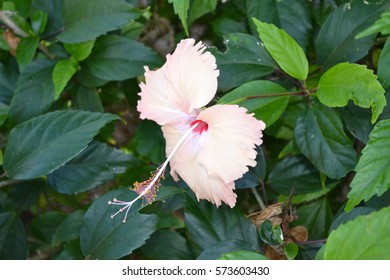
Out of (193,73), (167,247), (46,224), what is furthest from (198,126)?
(46,224)

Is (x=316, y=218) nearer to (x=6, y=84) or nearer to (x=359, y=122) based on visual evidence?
(x=359, y=122)

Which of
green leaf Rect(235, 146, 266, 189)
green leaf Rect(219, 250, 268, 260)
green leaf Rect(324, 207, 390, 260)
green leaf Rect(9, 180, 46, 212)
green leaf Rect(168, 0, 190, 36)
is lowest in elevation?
green leaf Rect(9, 180, 46, 212)

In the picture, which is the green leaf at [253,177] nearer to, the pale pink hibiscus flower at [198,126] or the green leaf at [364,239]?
the pale pink hibiscus flower at [198,126]

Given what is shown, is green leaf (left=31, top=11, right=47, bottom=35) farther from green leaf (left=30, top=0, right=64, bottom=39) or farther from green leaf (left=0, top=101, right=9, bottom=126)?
green leaf (left=0, top=101, right=9, bottom=126)

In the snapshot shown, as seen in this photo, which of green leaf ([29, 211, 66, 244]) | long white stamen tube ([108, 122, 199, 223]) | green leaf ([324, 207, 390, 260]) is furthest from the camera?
green leaf ([29, 211, 66, 244])

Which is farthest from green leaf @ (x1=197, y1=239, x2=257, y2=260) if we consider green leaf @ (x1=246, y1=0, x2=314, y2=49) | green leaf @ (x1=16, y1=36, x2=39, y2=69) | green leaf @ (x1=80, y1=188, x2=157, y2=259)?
green leaf @ (x1=16, y1=36, x2=39, y2=69)

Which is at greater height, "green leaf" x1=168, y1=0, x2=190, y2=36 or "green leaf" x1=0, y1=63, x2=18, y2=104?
"green leaf" x1=168, y1=0, x2=190, y2=36
